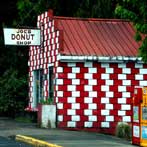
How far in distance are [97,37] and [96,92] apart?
259cm

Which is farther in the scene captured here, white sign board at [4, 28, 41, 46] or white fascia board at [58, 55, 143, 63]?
white sign board at [4, 28, 41, 46]

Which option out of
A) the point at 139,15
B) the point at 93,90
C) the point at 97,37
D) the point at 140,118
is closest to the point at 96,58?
the point at 93,90

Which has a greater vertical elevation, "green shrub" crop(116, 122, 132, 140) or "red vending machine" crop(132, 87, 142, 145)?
"red vending machine" crop(132, 87, 142, 145)

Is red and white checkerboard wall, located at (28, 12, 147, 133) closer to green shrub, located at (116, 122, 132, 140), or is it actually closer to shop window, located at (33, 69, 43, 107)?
shop window, located at (33, 69, 43, 107)

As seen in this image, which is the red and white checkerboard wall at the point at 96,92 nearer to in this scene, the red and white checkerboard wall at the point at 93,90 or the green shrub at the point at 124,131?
the red and white checkerboard wall at the point at 93,90

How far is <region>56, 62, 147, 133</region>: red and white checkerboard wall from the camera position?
76.4 feet

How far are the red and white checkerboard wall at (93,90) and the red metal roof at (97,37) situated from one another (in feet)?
1.55

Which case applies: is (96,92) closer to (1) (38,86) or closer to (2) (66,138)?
(1) (38,86)

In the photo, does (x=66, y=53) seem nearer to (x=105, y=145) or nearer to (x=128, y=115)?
(x=128, y=115)

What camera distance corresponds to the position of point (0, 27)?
124 ft

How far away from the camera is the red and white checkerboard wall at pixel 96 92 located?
23297 millimetres

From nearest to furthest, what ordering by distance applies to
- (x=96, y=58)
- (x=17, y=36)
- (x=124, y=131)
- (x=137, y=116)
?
(x=137, y=116)
(x=124, y=131)
(x=96, y=58)
(x=17, y=36)

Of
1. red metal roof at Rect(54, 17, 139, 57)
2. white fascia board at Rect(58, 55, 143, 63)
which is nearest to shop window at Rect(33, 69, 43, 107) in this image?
red metal roof at Rect(54, 17, 139, 57)

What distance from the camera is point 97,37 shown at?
24.8 metres
